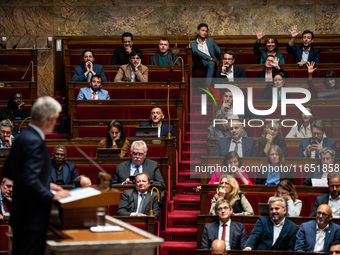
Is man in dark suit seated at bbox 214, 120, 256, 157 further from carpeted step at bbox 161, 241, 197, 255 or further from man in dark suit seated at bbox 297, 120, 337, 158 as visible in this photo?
carpeted step at bbox 161, 241, 197, 255

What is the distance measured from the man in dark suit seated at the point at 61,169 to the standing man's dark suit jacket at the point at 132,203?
431 mm

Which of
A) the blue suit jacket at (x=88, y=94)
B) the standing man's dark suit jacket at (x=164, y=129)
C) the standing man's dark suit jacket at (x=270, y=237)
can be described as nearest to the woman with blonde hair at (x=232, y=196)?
the standing man's dark suit jacket at (x=270, y=237)

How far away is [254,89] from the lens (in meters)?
5.54

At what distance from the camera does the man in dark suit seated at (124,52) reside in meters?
5.81

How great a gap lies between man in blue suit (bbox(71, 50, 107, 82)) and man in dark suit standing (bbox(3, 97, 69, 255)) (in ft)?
12.3

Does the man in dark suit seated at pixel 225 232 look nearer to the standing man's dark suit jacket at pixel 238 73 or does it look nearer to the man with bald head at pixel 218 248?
the man with bald head at pixel 218 248

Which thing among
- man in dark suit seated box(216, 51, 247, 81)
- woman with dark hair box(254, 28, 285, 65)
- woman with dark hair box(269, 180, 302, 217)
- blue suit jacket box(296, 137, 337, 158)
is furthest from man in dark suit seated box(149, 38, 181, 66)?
woman with dark hair box(269, 180, 302, 217)

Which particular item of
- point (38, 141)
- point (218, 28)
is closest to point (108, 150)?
point (38, 141)

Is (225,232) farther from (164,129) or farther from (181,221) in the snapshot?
(164,129)

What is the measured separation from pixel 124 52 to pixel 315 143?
2.10 metres

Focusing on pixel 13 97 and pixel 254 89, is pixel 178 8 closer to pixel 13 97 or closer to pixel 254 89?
pixel 254 89

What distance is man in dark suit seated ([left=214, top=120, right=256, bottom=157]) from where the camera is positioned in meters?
4.52

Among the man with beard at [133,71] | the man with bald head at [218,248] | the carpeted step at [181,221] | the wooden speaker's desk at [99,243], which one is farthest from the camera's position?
the man with beard at [133,71]

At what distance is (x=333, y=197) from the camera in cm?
371
